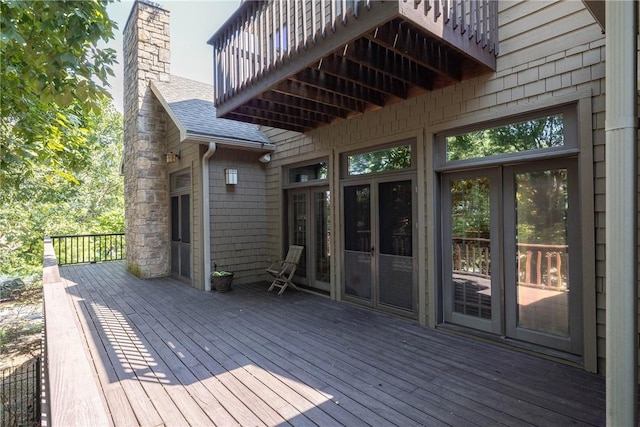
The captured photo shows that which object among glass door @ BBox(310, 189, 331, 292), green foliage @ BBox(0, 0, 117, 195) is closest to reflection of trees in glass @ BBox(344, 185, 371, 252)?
glass door @ BBox(310, 189, 331, 292)

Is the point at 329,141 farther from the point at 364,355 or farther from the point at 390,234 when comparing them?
the point at 364,355

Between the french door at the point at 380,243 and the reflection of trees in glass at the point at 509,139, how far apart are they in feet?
2.23

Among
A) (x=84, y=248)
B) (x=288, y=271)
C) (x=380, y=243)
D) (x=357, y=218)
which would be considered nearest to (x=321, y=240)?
(x=288, y=271)

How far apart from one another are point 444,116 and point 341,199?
1.93m

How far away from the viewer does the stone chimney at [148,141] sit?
722cm

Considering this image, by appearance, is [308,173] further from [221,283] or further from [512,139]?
[512,139]

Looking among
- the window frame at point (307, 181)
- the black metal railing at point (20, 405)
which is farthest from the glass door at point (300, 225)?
the black metal railing at point (20, 405)

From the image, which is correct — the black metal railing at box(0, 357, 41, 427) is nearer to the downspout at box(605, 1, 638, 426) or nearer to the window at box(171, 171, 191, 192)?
the window at box(171, 171, 191, 192)

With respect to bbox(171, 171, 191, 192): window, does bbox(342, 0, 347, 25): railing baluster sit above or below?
above

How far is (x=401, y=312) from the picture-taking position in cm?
431

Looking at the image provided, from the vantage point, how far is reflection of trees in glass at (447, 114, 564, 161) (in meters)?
3.06

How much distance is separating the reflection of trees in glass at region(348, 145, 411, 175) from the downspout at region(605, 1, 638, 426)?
2.86m

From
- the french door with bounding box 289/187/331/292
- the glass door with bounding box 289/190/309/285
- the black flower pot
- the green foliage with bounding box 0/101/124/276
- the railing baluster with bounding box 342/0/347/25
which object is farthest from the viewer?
the green foliage with bounding box 0/101/124/276

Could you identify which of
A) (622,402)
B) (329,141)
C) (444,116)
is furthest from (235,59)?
(622,402)
